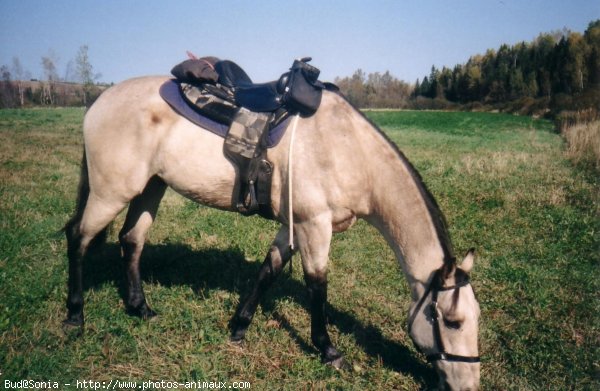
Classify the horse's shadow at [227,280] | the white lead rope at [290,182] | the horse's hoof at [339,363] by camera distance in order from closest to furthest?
1. the white lead rope at [290,182]
2. the horse's hoof at [339,363]
3. the horse's shadow at [227,280]

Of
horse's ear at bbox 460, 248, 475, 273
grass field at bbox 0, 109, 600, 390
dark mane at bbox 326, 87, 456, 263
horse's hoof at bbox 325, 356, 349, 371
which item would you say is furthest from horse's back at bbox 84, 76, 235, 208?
horse's ear at bbox 460, 248, 475, 273

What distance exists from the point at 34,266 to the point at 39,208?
8.78ft

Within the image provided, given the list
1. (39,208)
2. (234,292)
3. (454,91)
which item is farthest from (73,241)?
(454,91)

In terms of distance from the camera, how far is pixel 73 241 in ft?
12.5

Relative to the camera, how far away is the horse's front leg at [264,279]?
12.4 ft

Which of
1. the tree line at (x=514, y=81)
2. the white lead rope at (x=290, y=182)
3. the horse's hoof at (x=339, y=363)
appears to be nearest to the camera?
the white lead rope at (x=290, y=182)

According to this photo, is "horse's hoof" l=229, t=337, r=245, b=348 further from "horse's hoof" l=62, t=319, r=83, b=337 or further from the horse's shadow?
"horse's hoof" l=62, t=319, r=83, b=337

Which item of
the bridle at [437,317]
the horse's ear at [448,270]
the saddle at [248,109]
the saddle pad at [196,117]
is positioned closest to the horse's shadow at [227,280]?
the bridle at [437,317]

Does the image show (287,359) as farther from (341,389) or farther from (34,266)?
(34,266)

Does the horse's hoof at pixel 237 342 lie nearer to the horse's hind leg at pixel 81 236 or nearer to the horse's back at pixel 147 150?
the horse's back at pixel 147 150

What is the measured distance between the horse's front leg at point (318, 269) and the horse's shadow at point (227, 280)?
0.73 ft

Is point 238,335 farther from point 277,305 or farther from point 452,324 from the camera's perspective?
point 452,324

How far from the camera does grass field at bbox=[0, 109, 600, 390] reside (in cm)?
333

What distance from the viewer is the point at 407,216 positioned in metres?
3.11
